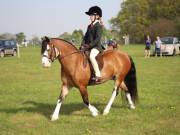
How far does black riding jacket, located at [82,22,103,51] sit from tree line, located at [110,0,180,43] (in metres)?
79.1

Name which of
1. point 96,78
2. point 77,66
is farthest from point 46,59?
point 96,78

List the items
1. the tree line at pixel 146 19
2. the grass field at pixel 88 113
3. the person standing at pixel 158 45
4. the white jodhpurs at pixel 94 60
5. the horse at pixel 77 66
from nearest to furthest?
the grass field at pixel 88 113 < the horse at pixel 77 66 < the white jodhpurs at pixel 94 60 < the person standing at pixel 158 45 < the tree line at pixel 146 19

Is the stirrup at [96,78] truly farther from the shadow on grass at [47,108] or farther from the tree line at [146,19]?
the tree line at [146,19]

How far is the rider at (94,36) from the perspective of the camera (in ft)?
34.3

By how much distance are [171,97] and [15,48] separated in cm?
3590

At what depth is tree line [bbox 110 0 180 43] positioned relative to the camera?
9359 centimetres

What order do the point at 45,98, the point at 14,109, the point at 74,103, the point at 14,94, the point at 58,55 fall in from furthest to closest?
1. the point at 14,94
2. the point at 45,98
3. the point at 74,103
4. the point at 14,109
5. the point at 58,55

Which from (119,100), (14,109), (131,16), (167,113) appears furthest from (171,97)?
(131,16)

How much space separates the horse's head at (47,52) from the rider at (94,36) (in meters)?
1.04

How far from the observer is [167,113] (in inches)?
427

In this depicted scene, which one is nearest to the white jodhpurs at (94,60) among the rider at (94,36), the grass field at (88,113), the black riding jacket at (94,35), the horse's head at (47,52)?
the rider at (94,36)

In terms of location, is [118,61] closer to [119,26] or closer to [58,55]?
[58,55]

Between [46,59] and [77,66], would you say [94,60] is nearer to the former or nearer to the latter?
[77,66]

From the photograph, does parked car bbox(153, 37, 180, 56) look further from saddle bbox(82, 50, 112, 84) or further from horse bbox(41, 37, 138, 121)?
saddle bbox(82, 50, 112, 84)
